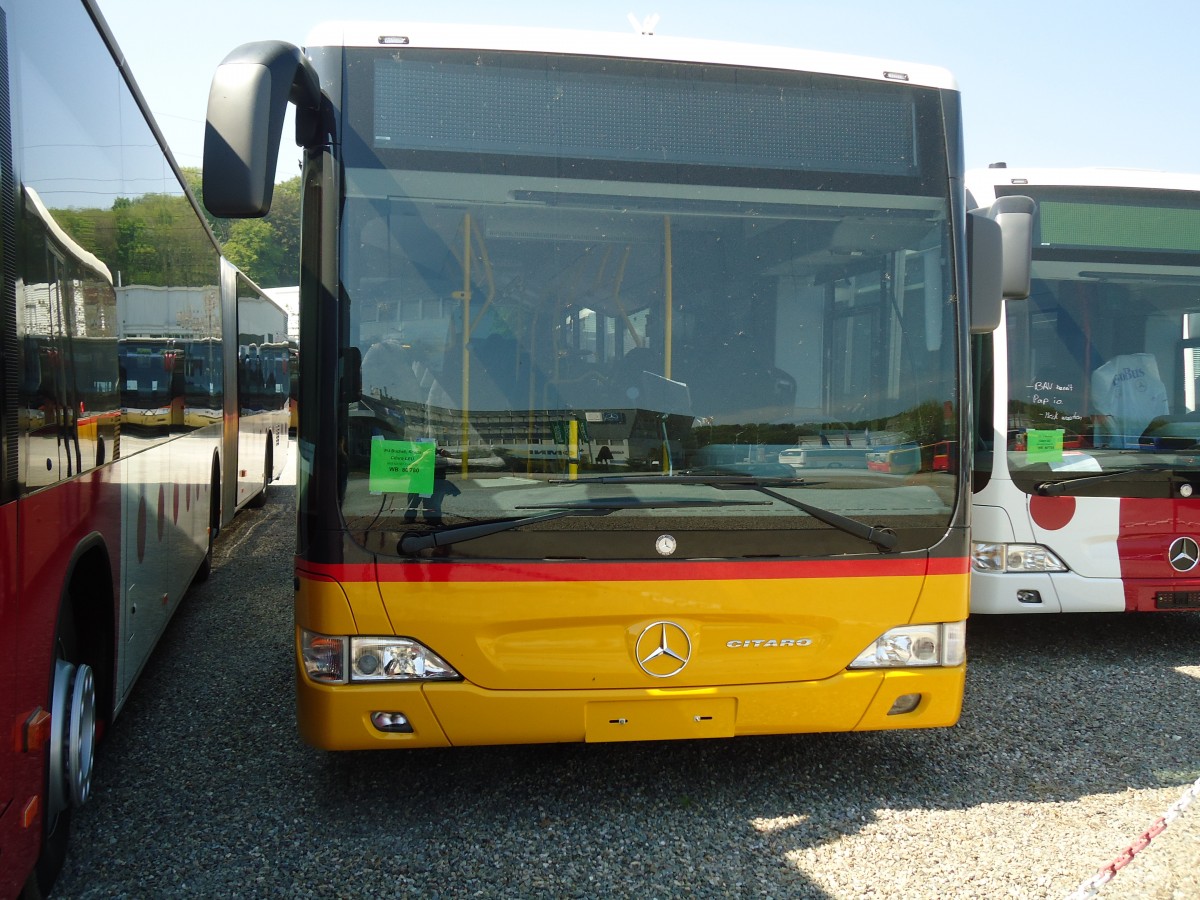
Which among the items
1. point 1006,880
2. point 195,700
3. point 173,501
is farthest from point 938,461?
point 173,501

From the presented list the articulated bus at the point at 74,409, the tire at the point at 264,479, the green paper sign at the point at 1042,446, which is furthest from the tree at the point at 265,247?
the green paper sign at the point at 1042,446

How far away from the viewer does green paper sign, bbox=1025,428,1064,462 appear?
682cm

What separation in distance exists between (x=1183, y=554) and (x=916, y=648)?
137 inches

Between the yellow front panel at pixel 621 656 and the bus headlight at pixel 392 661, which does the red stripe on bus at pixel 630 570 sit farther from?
the bus headlight at pixel 392 661

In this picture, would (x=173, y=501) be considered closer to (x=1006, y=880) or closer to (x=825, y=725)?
(x=825, y=725)

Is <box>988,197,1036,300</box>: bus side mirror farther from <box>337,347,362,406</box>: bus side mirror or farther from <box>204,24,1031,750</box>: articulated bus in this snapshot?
<box>337,347,362,406</box>: bus side mirror

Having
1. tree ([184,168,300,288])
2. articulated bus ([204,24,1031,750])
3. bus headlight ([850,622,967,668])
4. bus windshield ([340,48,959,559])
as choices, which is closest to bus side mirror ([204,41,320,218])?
articulated bus ([204,24,1031,750])

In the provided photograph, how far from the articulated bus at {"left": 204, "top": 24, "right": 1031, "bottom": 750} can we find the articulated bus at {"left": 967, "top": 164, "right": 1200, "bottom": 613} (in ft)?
8.65

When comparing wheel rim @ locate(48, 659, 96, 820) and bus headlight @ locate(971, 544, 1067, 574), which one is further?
bus headlight @ locate(971, 544, 1067, 574)

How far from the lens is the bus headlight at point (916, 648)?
14.0ft

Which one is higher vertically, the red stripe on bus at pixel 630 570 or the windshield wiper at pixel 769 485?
the windshield wiper at pixel 769 485

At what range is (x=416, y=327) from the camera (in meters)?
3.93

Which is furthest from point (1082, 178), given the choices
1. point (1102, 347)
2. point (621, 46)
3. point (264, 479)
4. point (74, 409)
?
point (264, 479)

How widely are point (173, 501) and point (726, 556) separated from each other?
408 cm
